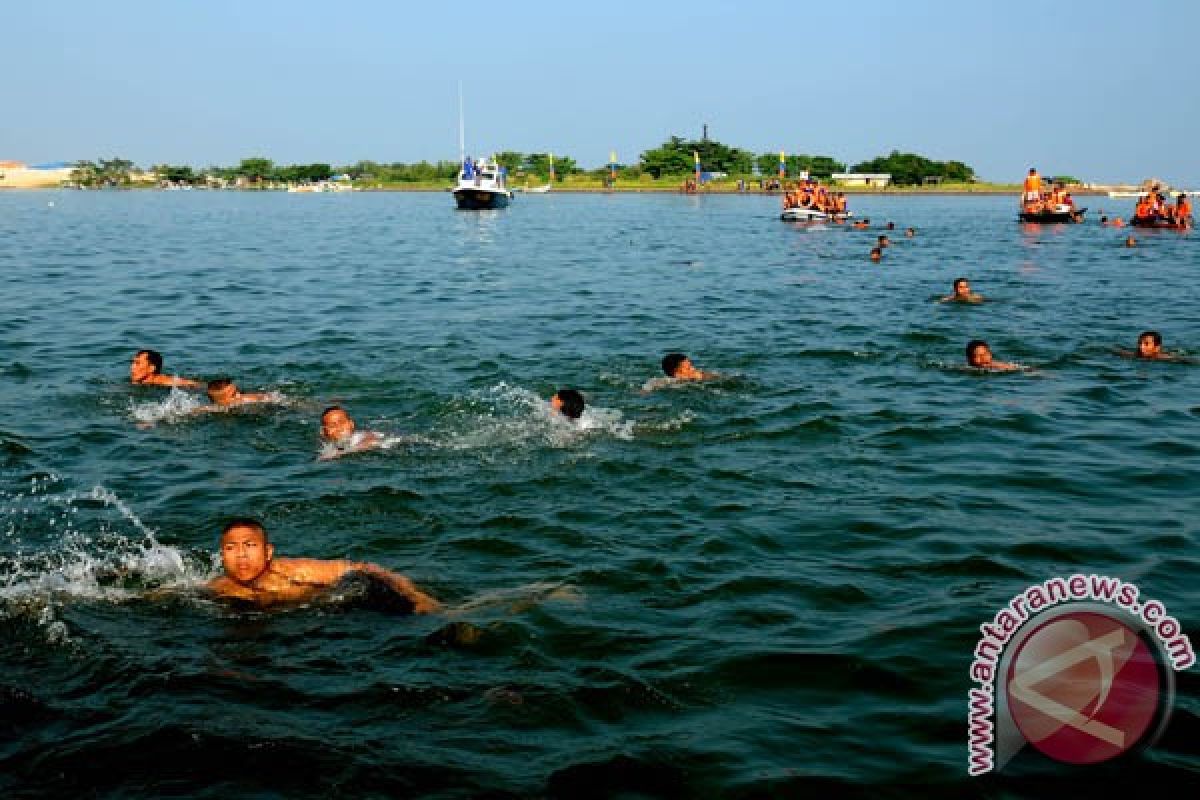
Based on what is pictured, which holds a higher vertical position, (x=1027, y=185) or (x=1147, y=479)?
(x=1027, y=185)

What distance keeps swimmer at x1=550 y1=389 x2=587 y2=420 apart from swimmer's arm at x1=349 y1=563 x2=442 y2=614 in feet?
13.9

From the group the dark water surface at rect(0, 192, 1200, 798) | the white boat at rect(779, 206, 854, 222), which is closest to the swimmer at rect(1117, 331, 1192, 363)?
the dark water surface at rect(0, 192, 1200, 798)

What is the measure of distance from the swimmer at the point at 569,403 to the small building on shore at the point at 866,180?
134 m

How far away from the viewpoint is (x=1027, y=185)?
1861 inches

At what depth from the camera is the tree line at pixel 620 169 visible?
5497 inches

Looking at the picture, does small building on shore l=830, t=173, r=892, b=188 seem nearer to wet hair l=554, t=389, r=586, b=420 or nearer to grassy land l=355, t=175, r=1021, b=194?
grassy land l=355, t=175, r=1021, b=194

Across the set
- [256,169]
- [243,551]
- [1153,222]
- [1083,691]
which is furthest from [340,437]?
[256,169]

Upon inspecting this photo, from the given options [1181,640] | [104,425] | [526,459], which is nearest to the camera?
[1181,640]

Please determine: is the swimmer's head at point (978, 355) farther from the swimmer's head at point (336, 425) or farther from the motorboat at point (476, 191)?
the motorboat at point (476, 191)

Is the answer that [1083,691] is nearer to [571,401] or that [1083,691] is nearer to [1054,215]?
[571,401]

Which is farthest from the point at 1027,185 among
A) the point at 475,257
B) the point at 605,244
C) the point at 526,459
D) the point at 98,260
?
the point at 526,459

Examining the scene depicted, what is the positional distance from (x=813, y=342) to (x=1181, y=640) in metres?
11.2

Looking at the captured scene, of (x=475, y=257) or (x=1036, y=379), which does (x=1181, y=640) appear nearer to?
(x=1036, y=379)

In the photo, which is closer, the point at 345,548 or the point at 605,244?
the point at 345,548
